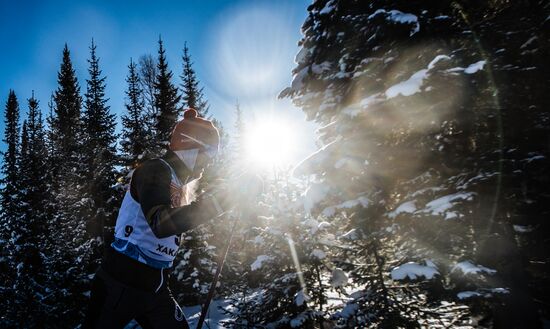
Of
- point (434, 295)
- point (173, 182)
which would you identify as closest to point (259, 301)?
point (434, 295)

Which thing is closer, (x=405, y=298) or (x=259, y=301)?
(x=405, y=298)

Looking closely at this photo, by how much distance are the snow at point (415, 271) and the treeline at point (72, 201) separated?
532 cm

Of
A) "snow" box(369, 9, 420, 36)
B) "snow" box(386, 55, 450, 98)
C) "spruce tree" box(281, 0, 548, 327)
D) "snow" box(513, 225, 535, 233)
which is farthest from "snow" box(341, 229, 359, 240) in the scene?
"snow" box(369, 9, 420, 36)

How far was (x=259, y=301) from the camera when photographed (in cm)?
775

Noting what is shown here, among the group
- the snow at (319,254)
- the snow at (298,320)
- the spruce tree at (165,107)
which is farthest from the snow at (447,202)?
the spruce tree at (165,107)

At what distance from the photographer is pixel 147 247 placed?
2715mm

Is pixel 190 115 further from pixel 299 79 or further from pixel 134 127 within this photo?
pixel 134 127

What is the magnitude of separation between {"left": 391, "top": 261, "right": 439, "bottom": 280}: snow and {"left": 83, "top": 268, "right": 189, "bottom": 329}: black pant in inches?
125

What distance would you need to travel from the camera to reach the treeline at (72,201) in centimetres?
1352

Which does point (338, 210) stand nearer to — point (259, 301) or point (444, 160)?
point (444, 160)

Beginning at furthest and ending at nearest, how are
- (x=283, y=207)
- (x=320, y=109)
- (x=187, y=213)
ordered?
(x=283, y=207)
(x=320, y=109)
(x=187, y=213)

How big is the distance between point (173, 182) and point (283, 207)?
5.69m

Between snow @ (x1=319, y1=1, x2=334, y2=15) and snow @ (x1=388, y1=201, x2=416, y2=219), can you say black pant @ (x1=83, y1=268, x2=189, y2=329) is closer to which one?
snow @ (x1=388, y1=201, x2=416, y2=219)

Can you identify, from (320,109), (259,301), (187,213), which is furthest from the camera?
(259,301)
